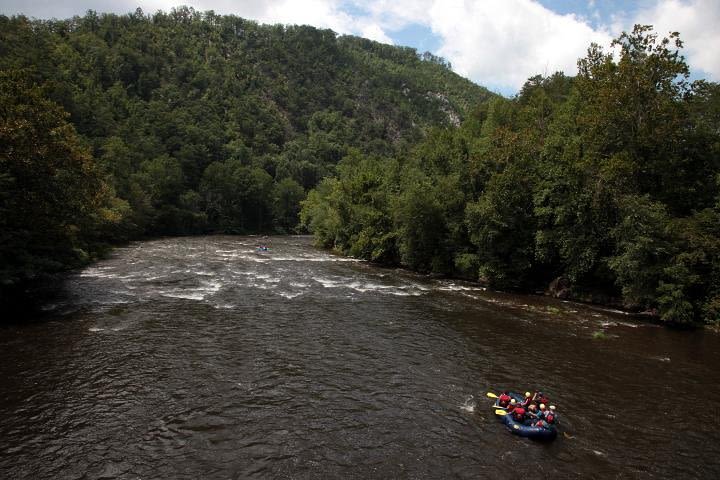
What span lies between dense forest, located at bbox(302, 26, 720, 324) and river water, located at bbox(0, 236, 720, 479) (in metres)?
4.31

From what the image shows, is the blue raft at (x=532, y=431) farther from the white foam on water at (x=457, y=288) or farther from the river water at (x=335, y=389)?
the white foam on water at (x=457, y=288)

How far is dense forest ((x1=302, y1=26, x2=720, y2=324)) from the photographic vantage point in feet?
107

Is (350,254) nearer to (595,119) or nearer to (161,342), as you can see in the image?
(595,119)

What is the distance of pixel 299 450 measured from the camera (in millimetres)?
15281

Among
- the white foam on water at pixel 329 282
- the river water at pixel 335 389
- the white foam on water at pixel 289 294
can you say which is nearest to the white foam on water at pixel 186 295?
the river water at pixel 335 389

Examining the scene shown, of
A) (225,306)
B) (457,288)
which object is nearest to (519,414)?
(225,306)

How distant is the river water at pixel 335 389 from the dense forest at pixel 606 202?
4305 mm

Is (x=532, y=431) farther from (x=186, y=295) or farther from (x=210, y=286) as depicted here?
(x=210, y=286)

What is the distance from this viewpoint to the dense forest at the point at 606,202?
107 ft

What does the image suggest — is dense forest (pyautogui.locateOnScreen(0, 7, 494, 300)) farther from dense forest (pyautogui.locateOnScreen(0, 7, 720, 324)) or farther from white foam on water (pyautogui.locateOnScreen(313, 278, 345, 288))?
white foam on water (pyautogui.locateOnScreen(313, 278, 345, 288))

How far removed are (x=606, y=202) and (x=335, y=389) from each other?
97.7 ft

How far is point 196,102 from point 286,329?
175 metres

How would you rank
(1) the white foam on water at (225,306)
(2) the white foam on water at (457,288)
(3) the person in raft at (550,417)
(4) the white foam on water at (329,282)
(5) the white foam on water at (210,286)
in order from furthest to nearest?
(2) the white foam on water at (457,288) → (4) the white foam on water at (329,282) → (5) the white foam on water at (210,286) → (1) the white foam on water at (225,306) → (3) the person in raft at (550,417)

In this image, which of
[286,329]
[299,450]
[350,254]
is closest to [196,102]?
[350,254]
